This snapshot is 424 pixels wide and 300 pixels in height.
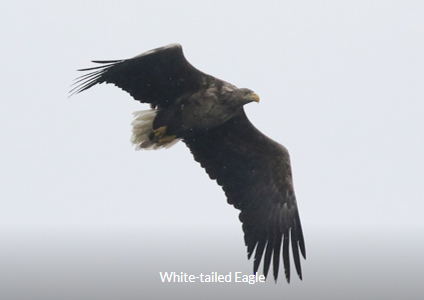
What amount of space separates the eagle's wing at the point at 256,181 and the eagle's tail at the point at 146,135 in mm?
341

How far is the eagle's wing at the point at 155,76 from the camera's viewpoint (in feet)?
22.8

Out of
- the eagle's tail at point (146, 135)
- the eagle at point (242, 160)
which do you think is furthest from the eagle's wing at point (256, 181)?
the eagle's tail at point (146, 135)

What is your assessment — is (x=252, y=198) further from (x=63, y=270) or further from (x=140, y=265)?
(x=140, y=265)

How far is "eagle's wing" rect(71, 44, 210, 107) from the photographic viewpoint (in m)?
6.94

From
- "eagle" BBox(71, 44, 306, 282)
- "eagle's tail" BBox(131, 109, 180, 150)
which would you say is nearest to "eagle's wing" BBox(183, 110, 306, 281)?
"eagle" BBox(71, 44, 306, 282)

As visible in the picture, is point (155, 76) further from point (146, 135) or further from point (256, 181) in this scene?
point (256, 181)

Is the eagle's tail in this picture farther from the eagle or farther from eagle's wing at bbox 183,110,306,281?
eagle's wing at bbox 183,110,306,281

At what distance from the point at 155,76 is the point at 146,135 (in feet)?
3.21

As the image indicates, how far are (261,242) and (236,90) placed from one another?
2222mm

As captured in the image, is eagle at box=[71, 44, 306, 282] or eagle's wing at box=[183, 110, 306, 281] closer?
eagle at box=[71, 44, 306, 282]

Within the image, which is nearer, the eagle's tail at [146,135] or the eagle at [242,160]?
the eagle at [242,160]

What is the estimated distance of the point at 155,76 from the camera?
23.9 ft

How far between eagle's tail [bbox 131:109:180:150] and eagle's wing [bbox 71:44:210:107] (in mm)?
329

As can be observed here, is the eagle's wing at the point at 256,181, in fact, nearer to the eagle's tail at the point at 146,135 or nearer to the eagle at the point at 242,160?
the eagle at the point at 242,160
